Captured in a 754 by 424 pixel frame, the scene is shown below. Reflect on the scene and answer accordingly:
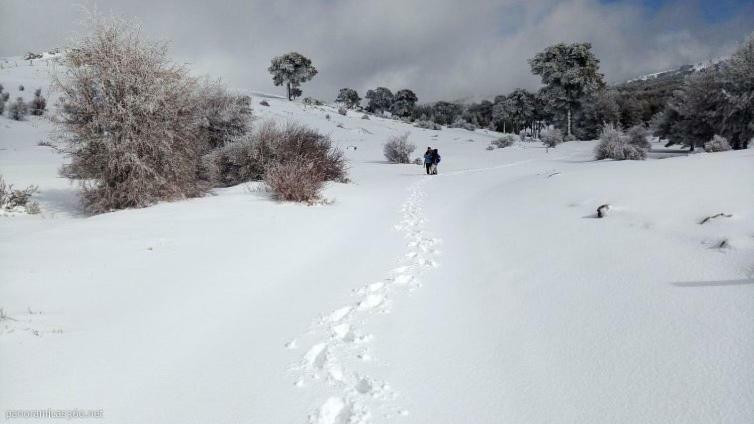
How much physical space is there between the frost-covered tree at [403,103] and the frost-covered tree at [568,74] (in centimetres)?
4125

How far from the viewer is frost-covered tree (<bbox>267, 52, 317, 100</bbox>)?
2088 inches

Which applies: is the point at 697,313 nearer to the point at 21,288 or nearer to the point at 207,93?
the point at 21,288

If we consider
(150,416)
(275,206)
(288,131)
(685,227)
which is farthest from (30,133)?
(685,227)

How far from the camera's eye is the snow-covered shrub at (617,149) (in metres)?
17.6

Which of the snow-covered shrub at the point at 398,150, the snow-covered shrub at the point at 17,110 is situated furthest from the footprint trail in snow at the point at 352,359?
the snow-covered shrub at the point at 17,110

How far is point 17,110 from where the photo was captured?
69.3ft

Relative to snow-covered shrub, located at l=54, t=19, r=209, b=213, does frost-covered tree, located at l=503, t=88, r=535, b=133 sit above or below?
above

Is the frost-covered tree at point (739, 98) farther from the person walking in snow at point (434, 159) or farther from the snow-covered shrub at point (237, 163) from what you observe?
the snow-covered shrub at point (237, 163)

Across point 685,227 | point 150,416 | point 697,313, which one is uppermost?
point 685,227

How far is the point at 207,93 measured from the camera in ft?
47.5

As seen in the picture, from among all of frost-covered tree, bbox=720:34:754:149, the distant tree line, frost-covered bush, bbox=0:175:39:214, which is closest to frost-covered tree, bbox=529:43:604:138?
the distant tree line

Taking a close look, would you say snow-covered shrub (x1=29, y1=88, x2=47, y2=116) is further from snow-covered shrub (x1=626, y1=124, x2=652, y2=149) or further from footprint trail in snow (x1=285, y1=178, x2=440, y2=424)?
snow-covered shrub (x1=626, y1=124, x2=652, y2=149)

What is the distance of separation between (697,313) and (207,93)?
1518 centimetres

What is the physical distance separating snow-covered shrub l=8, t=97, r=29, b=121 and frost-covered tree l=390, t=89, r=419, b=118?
62.9 meters
